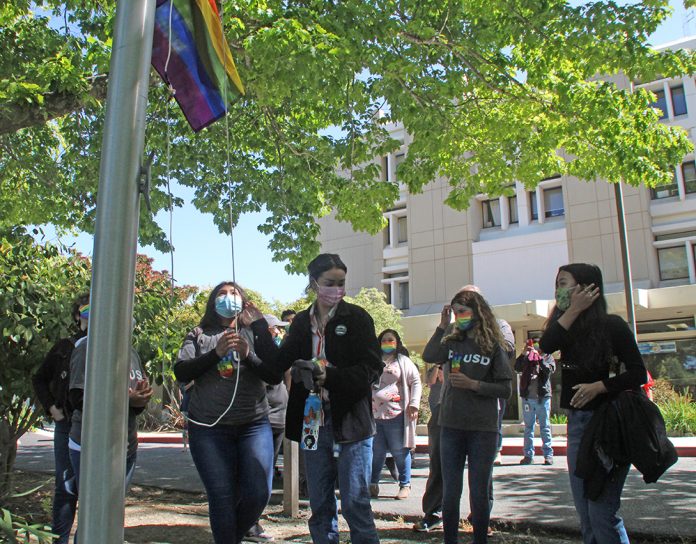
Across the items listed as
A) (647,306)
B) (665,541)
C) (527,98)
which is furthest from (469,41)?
(647,306)

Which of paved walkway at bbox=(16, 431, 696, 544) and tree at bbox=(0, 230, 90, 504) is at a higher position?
tree at bbox=(0, 230, 90, 504)

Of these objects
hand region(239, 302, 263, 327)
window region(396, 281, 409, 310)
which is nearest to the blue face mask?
hand region(239, 302, 263, 327)

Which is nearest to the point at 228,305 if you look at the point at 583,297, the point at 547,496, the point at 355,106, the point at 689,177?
the point at 583,297

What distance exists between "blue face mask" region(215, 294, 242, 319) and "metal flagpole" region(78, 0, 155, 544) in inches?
77.5

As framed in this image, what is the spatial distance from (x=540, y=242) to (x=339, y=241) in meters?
11.9

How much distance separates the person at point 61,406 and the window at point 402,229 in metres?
28.7

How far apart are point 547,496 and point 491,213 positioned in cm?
2406

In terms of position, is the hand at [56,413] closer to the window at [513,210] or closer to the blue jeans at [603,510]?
the blue jeans at [603,510]

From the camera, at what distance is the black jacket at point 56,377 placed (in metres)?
4.96

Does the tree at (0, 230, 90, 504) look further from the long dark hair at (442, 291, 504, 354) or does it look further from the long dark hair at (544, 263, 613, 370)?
the long dark hair at (544, 263, 613, 370)

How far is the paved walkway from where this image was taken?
19.1ft

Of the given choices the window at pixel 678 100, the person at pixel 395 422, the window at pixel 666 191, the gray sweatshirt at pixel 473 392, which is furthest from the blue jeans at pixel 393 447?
the window at pixel 678 100

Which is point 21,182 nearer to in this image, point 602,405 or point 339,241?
point 602,405

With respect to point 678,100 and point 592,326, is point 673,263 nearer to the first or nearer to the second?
point 678,100
